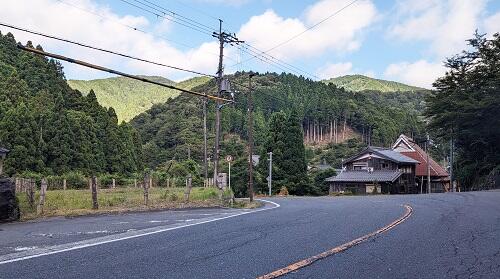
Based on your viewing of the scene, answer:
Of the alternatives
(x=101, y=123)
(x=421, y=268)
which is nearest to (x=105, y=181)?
(x=101, y=123)

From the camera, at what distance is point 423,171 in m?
74.8

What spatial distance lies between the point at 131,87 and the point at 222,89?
157989 mm

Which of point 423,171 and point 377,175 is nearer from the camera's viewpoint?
point 377,175

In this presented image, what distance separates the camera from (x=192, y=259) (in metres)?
7.68

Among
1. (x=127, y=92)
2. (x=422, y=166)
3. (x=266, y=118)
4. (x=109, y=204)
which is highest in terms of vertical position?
(x=127, y=92)

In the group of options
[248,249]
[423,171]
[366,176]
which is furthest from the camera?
[423,171]

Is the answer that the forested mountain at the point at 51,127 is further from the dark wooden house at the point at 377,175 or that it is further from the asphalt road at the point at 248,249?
the asphalt road at the point at 248,249

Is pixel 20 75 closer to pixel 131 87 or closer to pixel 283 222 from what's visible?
pixel 283 222

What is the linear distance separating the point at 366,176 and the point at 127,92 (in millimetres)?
127815

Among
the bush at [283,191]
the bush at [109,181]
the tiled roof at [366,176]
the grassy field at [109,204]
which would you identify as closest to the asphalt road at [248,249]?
the grassy field at [109,204]

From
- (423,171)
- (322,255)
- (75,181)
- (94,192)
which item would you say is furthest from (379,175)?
(322,255)

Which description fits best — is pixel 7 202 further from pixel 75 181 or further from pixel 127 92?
pixel 127 92

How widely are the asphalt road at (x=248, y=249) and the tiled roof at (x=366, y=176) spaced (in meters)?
49.6

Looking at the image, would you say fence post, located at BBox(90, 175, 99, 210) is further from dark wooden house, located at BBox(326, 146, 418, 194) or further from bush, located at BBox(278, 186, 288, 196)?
dark wooden house, located at BBox(326, 146, 418, 194)
